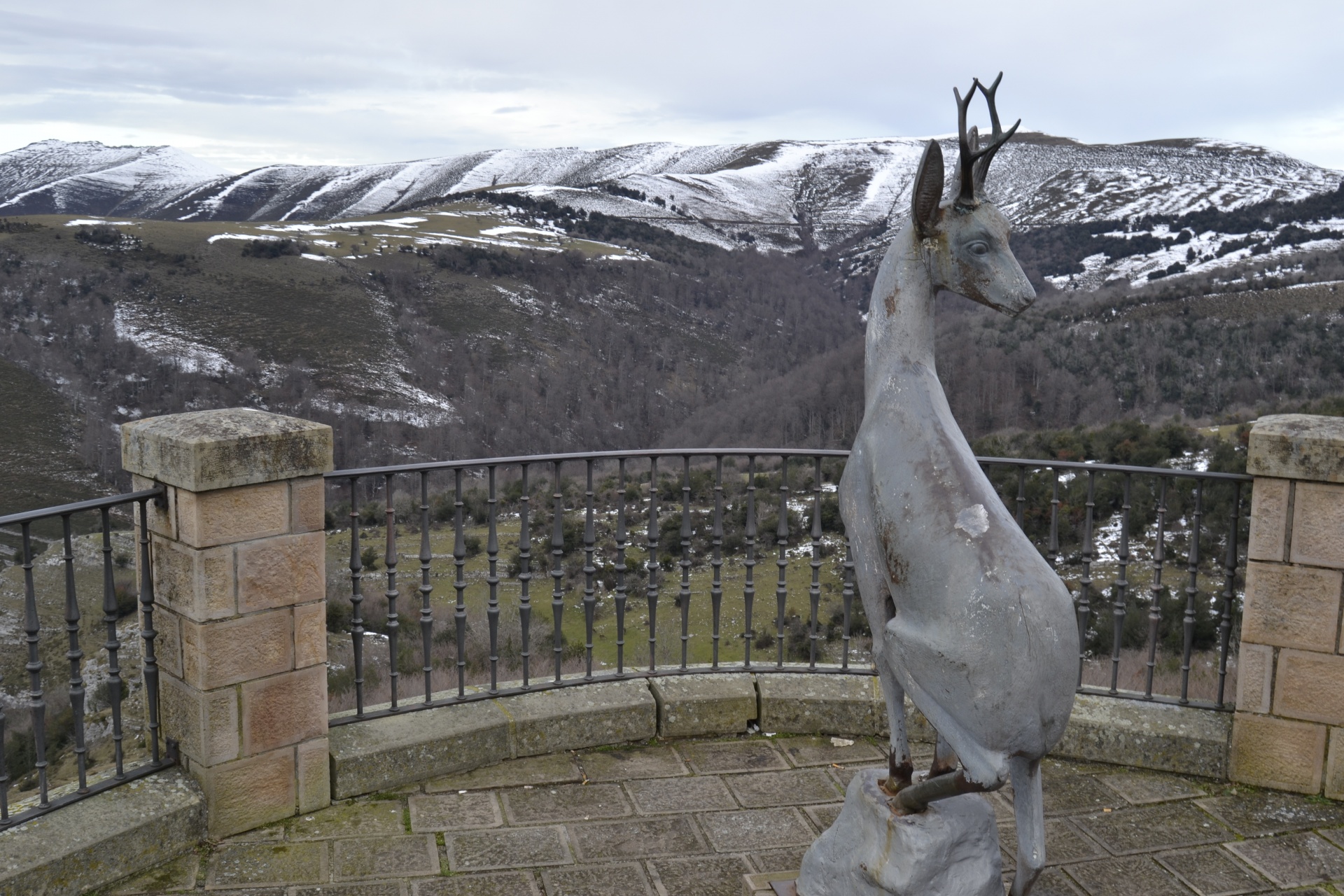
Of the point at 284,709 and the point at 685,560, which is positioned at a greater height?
the point at 685,560

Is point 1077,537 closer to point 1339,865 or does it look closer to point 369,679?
point 369,679

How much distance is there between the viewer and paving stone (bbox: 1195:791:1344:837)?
4.23 meters

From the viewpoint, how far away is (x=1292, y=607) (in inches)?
171

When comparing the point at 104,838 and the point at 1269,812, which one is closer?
the point at 104,838

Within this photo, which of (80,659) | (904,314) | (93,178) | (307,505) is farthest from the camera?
(93,178)

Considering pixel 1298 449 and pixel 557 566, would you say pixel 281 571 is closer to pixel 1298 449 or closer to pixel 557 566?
pixel 557 566

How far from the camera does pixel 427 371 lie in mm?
44938

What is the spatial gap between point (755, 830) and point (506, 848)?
1.01 meters

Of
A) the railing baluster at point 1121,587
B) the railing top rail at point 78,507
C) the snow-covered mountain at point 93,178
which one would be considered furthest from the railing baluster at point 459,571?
the snow-covered mountain at point 93,178

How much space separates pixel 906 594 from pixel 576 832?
2.04 m

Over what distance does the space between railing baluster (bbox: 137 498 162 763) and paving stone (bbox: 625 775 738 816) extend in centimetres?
197

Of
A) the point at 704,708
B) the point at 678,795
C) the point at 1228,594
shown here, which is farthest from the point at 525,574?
the point at 1228,594

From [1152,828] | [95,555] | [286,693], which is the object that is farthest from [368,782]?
[95,555]

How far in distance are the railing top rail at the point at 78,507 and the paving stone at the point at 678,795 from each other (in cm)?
234
